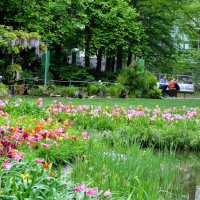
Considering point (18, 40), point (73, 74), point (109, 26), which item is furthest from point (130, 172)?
point (109, 26)

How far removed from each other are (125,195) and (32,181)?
3.10 feet

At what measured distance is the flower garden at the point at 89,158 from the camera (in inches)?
162

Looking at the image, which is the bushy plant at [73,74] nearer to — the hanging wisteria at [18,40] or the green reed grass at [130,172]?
the hanging wisteria at [18,40]

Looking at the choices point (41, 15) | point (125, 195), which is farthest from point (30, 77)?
point (125, 195)

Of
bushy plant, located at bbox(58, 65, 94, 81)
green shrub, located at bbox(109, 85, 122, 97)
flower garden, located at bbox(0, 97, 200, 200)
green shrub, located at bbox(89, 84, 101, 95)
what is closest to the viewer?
flower garden, located at bbox(0, 97, 200, 200)

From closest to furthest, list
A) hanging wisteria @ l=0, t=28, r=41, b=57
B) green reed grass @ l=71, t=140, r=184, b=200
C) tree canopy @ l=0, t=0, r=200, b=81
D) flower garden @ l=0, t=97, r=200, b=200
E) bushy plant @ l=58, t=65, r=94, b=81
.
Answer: flower garden @ l=0, t=97, r=200, b=200
green reed grass @ l=71, t=140, r=184, b=200
hanging wisteria @ l=0, t=28, r=41, b=57
tree canopy @ l=0, t=0, r=200, b=81
bushy plant @ l=58, t=65, r=94, b=81

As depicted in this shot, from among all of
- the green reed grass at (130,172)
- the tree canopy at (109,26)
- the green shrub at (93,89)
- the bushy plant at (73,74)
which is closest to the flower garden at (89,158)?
the green reed grass at (130,172)

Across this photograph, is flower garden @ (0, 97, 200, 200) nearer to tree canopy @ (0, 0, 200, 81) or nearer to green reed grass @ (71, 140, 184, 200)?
green reed grass @ (71, 140, 184, 200)

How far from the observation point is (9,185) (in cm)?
387

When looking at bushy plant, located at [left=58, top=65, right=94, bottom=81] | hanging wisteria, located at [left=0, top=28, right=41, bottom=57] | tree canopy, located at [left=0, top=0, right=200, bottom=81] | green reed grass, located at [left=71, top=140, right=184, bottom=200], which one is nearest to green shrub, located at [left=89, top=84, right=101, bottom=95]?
hanging wisteria, located at [left=0, top=28, right=41, bottom=57]

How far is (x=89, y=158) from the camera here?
6.08 m

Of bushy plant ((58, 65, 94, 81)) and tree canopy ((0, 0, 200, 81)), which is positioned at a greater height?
tree canopy ((0, 0, 200, 81))

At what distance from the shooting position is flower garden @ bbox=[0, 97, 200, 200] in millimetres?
4109

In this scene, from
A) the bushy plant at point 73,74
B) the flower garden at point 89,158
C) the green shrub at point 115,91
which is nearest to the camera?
the flower garden at point 89,158
